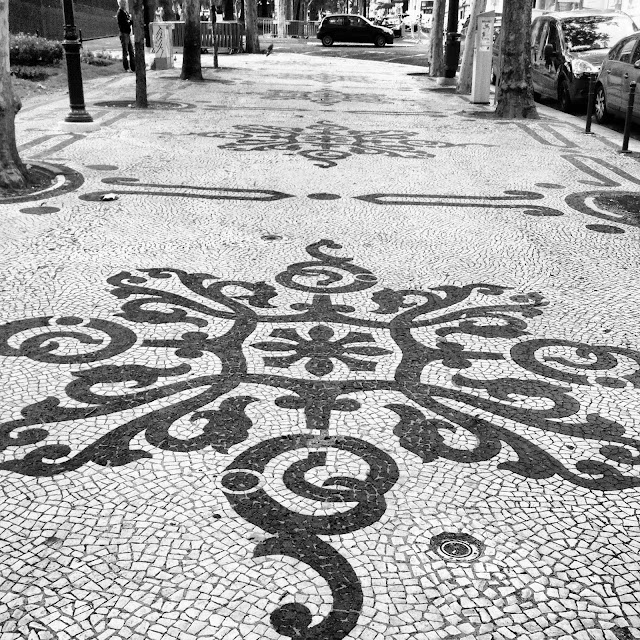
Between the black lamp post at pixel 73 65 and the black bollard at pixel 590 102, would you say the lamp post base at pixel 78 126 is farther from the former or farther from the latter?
the black bollard at pixel 590 102

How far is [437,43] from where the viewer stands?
22969mm

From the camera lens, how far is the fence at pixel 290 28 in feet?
187

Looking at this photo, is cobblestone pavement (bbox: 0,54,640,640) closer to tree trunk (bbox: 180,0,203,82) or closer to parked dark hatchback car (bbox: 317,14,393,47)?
tree trunk (bbox: 180,0,203,82)

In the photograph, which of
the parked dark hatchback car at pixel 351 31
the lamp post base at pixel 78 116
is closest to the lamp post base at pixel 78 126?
the lamp post base at pixel 78 116

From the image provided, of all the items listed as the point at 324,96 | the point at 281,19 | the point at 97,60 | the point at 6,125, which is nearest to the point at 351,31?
the point at 281,19

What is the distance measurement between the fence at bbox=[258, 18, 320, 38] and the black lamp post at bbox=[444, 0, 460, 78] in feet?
126

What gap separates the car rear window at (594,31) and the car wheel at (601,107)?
2.40m

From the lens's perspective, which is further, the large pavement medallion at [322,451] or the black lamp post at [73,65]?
the black lamp post at [73,65]

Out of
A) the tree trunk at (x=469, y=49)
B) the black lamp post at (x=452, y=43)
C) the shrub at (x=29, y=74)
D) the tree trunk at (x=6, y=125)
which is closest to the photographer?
the tree trunk at (x=6, y=125)

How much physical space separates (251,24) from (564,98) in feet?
64.4

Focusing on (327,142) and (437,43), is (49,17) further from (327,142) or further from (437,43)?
(327,142)

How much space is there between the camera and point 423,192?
8180mm

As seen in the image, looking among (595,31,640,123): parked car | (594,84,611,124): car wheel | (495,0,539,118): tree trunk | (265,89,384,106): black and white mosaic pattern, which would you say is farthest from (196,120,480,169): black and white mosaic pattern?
(265,89,384,106): black and white mosaic pattern

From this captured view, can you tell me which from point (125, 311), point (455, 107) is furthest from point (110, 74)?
point (125, 311)
